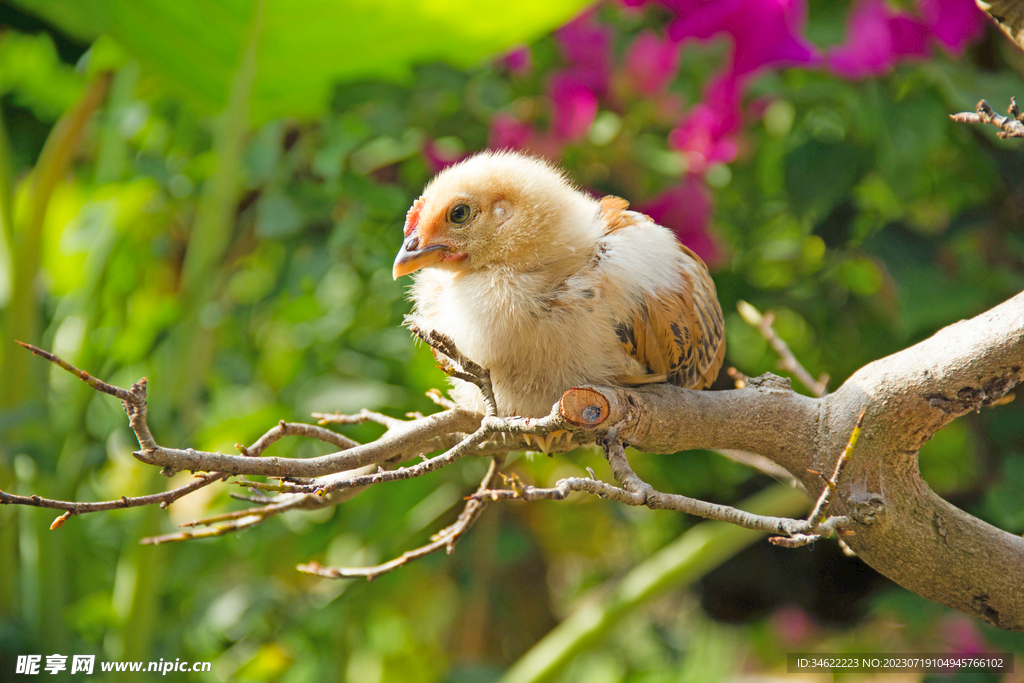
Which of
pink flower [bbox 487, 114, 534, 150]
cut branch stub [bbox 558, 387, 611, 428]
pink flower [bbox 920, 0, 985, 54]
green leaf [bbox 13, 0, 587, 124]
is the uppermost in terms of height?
green leaf [bbox 13, 0, 587, 124]

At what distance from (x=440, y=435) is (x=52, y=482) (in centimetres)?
95

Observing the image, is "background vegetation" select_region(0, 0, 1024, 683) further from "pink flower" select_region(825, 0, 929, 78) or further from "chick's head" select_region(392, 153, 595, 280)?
"chick's head" select_region(392, 153, 595, 280)

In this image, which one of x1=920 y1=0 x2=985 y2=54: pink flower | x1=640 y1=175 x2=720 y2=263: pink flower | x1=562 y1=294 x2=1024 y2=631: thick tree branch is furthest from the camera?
x1=640 y1=175 x2=720 y2=263: pink flower

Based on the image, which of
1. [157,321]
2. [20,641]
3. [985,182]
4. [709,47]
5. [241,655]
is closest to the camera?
[985,182]

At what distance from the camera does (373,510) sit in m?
1.27

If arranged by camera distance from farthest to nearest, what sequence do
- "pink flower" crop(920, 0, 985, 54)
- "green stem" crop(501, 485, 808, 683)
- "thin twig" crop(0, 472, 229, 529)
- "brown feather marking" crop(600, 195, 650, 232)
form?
"green stem" crop(501, 485, 808, 683) → "pink flower" crop(920, 0, 985, 54) → "brown feather marking" crop(600, 195, 650, 232) → "thin twig" crop(0, 472, 229, 529)

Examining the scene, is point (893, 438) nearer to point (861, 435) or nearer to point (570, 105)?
point (861, 435)

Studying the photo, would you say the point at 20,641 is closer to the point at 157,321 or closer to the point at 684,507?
the point at 157,321

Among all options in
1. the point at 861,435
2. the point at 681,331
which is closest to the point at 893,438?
the point at 861,435

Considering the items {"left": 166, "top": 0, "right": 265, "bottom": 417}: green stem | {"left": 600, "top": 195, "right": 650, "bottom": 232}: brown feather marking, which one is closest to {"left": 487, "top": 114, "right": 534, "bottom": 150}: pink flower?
{"left": 166, "top": 0, "right": 265, "bottom": 417}: green stem

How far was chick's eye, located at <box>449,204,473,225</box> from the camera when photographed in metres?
0.52

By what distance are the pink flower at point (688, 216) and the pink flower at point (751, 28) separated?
0.18 meters

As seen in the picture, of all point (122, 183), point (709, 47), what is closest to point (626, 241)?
point (709, 47)

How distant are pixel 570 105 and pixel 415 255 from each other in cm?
69
